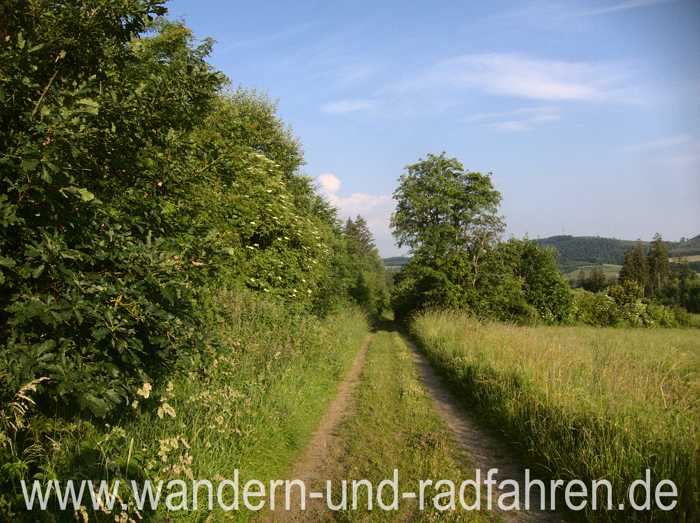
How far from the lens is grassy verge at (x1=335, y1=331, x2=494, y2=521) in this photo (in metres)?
4.04

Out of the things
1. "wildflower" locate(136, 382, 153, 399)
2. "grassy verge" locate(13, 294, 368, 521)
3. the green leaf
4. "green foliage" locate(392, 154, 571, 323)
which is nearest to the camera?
the green leaf

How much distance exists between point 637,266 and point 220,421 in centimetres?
10776

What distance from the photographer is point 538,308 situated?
30859 millimetres

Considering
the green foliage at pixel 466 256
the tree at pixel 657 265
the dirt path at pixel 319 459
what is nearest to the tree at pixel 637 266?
the tree at pixel 657 265

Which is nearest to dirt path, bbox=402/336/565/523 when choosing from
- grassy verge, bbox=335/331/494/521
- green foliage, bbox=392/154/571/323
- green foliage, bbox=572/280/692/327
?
grassy verge, bbox=335/331/494/521

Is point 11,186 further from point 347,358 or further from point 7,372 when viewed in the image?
point 347,358

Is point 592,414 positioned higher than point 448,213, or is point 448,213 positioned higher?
point 448,213

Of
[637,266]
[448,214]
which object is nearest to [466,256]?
[448,214]

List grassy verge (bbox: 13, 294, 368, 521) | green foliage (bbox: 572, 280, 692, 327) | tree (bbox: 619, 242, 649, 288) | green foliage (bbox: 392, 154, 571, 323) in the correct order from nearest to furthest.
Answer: grassy verge (bbox: 13, 294, 368, 521) < green foliage (bbox: 392, 154, 571, 323) < green foliage (bbox: 572, 280, 692, 327) < tree (bbox: 619, 242, 649, 288)

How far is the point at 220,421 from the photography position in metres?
4.70

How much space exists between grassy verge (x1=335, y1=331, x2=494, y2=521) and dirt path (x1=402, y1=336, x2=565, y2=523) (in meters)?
0.22

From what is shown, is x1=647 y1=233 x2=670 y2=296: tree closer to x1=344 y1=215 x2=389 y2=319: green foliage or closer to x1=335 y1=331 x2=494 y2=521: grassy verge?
x1=344 y1=215 x2=389 y2=319: green foliage

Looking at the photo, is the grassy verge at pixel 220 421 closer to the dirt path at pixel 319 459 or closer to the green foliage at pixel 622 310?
the dirt path at pixel 319 459

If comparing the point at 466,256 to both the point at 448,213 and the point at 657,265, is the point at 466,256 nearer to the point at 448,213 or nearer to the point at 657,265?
the point at 448,213
